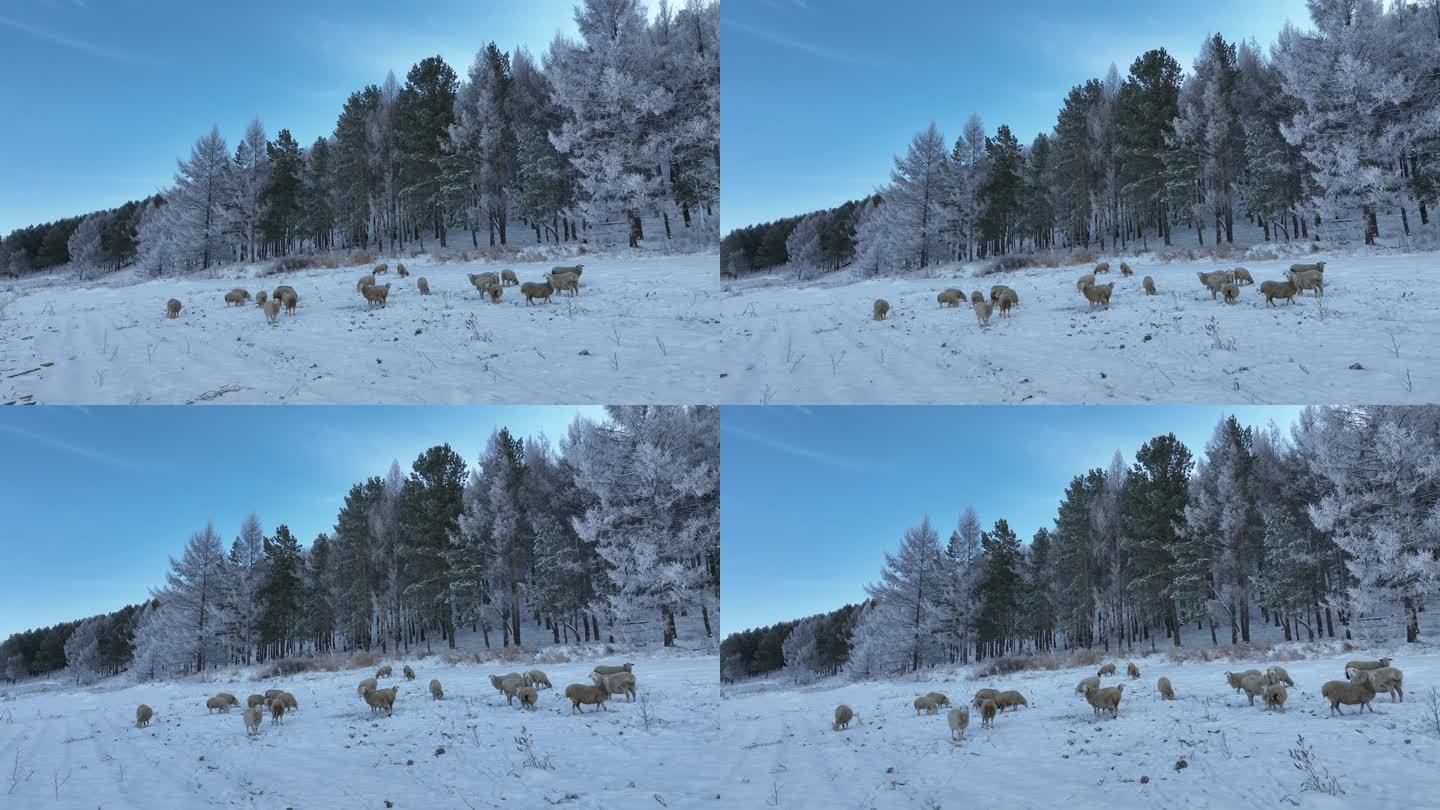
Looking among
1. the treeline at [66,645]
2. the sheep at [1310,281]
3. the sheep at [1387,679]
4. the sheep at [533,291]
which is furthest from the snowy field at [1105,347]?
the treeline at [66,645]

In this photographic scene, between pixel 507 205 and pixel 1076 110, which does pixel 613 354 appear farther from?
pixel 1076 110

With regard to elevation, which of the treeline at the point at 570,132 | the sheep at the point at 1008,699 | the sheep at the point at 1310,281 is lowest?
the sheep at the point at 1008,699

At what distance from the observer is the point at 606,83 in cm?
2188

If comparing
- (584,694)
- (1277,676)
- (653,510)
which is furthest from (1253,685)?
(653,510)

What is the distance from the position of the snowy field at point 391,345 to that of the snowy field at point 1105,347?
→ 1.51m

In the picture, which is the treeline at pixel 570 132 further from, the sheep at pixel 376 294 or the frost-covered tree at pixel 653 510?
the frost-covered tree at pixel 653 510

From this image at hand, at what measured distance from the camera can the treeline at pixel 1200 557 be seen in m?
21.7

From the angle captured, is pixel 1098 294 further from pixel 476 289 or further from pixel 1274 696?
pixel 476 289

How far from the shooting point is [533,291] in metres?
18.6

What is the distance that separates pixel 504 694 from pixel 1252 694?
14.0 metres

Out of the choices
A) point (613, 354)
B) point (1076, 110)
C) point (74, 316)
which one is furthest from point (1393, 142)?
point (74, 316)

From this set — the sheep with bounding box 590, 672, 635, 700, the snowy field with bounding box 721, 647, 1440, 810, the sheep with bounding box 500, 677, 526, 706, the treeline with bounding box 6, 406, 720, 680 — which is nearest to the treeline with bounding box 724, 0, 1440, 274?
the treeline with bounding box 6, 406, 720, 680

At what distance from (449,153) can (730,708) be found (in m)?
17.3

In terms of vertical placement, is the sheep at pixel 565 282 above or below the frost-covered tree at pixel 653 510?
above
